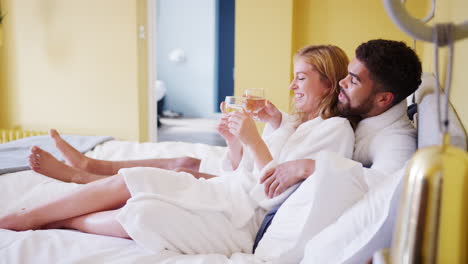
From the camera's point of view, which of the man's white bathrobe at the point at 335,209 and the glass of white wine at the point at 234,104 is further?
the glass of white wine at the point at 234,104

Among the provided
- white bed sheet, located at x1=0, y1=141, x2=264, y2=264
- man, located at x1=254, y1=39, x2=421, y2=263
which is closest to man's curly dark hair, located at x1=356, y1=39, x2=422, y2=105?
man, located at x1=254, y1=39, x2=421, y2=263

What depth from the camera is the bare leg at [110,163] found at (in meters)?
2.18

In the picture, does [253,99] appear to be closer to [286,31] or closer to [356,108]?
[356,108]

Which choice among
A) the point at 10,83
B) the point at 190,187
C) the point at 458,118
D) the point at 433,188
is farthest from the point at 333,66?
the point at 10,83

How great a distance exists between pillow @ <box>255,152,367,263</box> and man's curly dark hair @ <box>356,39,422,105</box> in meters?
0.45

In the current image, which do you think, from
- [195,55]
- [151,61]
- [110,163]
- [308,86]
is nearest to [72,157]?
[110,163]

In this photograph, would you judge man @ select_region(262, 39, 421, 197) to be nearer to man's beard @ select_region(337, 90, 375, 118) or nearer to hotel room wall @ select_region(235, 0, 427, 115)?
man's beard @ select_region(337, 90, 375, 118)

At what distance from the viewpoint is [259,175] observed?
1.43 metres

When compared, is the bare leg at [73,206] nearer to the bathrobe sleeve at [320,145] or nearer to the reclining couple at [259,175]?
the reclining couple at [259,175]

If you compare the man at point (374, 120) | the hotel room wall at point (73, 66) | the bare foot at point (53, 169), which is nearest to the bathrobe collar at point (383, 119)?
the man at point (374, 120)

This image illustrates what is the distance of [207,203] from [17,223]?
2.29 ft

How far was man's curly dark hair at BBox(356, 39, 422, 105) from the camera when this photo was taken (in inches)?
51.2

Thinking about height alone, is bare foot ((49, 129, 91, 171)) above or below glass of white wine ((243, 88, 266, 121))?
below

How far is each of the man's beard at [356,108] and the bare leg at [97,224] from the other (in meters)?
0.89
